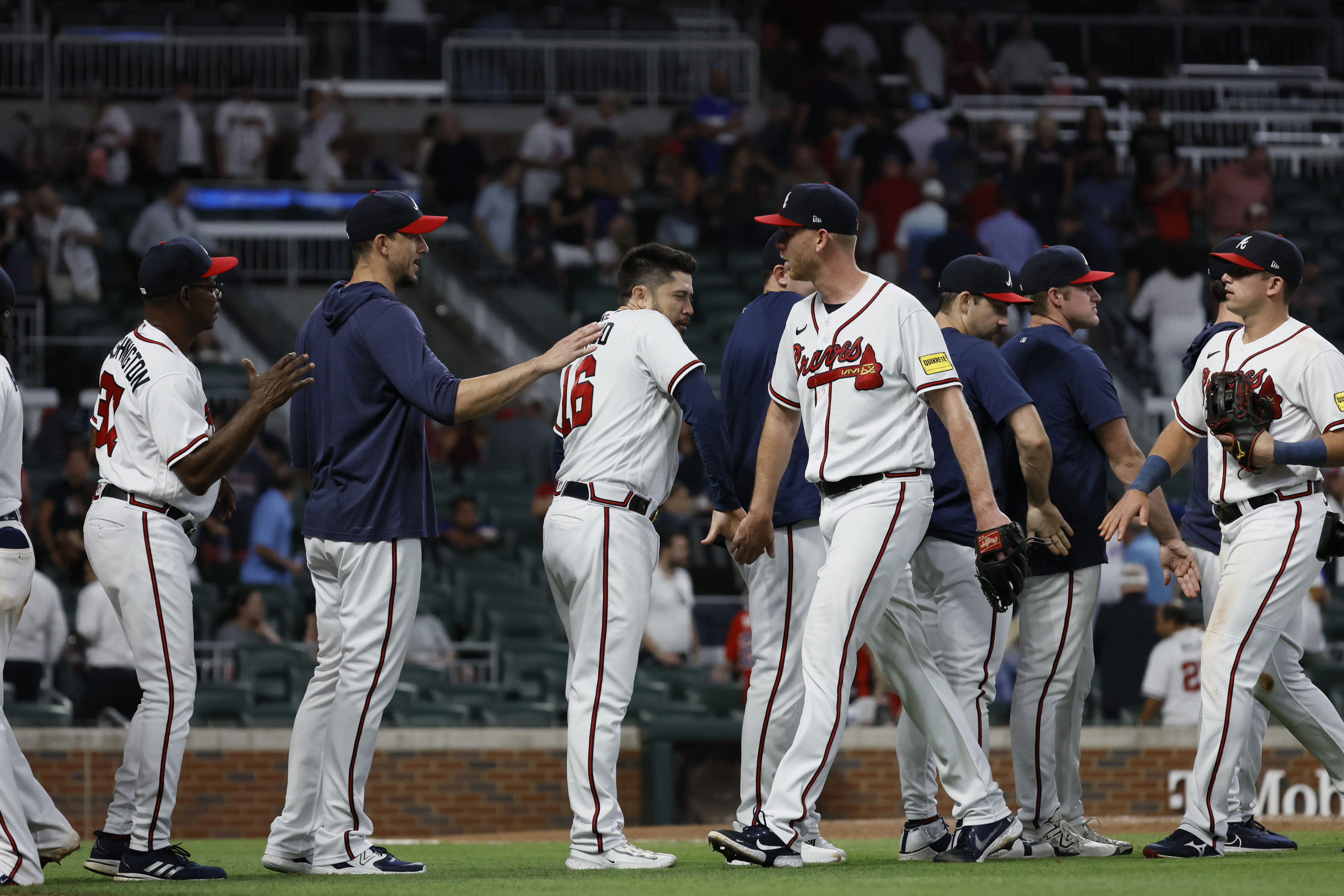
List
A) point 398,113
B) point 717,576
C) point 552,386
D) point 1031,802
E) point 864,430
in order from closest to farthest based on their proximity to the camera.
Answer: point 864,430
point 1031,802
point 717,576
point 552,386
point 398,113

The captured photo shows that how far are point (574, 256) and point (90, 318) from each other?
15.0 feet

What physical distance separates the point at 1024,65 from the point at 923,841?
15.8 m

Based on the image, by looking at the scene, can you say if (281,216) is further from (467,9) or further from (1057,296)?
(1057,296)

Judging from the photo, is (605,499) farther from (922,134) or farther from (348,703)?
(922,134)

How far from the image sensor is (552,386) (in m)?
14.6

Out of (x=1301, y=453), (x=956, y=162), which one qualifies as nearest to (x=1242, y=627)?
(x=1301, y=453)

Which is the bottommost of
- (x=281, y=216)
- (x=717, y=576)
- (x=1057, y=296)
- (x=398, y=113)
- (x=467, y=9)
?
(x=717, y=576)

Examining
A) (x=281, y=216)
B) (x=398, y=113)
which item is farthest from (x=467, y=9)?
(x=281, y=216)

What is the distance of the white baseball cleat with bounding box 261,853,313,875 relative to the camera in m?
5.37

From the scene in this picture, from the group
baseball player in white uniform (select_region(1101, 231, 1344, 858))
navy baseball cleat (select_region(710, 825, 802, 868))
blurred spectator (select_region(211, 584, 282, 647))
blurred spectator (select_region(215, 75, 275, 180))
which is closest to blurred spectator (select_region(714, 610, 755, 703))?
blurred spectator (select_region(211, 584, 282, 647))

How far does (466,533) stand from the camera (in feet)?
41.9

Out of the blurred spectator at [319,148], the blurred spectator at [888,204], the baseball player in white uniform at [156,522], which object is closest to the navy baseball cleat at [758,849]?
the baseball player in white uniform at [156,522]

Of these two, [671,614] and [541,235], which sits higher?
[541,235]

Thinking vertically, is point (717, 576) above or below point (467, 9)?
below
